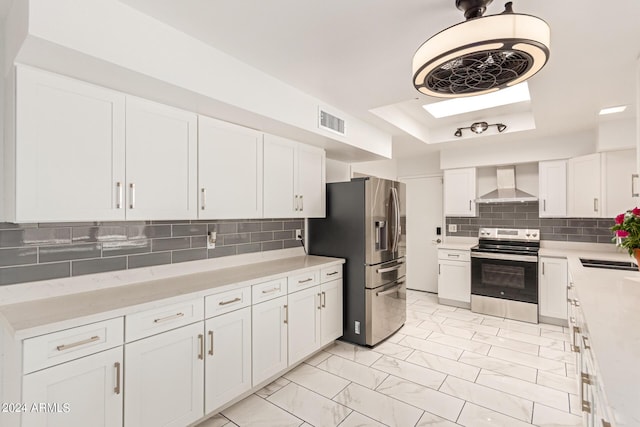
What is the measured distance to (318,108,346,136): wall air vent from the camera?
2875 mm

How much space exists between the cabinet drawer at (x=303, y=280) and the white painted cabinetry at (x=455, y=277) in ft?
8.45

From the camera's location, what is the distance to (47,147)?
5.15 ft

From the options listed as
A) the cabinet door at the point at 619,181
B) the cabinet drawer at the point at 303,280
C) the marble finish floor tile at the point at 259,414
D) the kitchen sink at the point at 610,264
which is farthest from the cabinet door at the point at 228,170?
the cabinet door at the point at 619,181

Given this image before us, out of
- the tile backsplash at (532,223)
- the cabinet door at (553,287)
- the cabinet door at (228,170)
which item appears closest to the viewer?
the cabinet door at (228,170)

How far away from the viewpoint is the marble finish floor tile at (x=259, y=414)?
2090 mm

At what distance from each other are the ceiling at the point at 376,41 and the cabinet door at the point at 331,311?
186cm

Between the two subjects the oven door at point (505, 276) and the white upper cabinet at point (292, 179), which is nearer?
the white upper cabinet at point (292, 179)

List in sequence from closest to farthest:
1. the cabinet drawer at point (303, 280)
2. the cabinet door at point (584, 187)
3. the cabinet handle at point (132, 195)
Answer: the cabinet handle at point (132, 195) → the cabinet drawer at point (303, 280) → the cabinet door at point (584, 187)

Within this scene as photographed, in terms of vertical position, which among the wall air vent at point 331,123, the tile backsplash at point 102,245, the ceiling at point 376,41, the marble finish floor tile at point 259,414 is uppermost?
the ceiling at point 376,41

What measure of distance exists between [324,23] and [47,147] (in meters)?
1.62

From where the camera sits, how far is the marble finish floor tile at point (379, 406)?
2121mm

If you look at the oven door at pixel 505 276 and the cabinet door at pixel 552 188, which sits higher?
the cabinet door at pixel 552 188

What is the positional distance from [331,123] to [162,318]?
7.20 ft

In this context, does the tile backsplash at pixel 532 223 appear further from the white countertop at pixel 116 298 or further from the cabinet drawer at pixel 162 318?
the cabinet drawer at pixel 162 318
